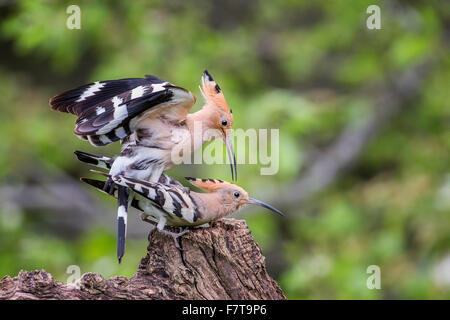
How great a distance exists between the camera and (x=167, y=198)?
12.5ft

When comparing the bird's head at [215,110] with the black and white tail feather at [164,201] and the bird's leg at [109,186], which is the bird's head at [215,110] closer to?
the black and white tail feather at [164,201]

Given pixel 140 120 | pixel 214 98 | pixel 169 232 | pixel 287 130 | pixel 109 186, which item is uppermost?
pixel 287 130

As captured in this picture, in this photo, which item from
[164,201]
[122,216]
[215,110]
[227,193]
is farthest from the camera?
[215,110]

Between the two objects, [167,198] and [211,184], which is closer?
[167,198]

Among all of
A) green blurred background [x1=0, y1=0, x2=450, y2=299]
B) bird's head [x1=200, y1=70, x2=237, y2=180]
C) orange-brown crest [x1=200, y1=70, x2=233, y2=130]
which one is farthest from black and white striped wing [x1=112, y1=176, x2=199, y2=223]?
green blurred background [x1=0, y1=0, x2=450, y2=299]

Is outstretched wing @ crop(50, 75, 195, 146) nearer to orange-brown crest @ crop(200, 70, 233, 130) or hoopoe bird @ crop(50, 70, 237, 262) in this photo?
hoopoe bird @ crop(50, 70, 237, 262)

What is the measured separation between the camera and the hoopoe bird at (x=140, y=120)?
3.92 meters

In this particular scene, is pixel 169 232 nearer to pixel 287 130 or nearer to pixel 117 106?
pixel 117 106

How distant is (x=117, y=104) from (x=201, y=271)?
1106mm

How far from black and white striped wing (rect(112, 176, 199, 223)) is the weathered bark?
5.6 inches

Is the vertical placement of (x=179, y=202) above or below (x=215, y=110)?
below

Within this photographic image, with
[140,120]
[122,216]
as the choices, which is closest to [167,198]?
[122,216]

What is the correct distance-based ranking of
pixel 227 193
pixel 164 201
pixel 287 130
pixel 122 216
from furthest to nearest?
pixel 287 130 < pixel 227 193 < pixel 122 216 < pixel 164 201

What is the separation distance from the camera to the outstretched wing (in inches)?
154
